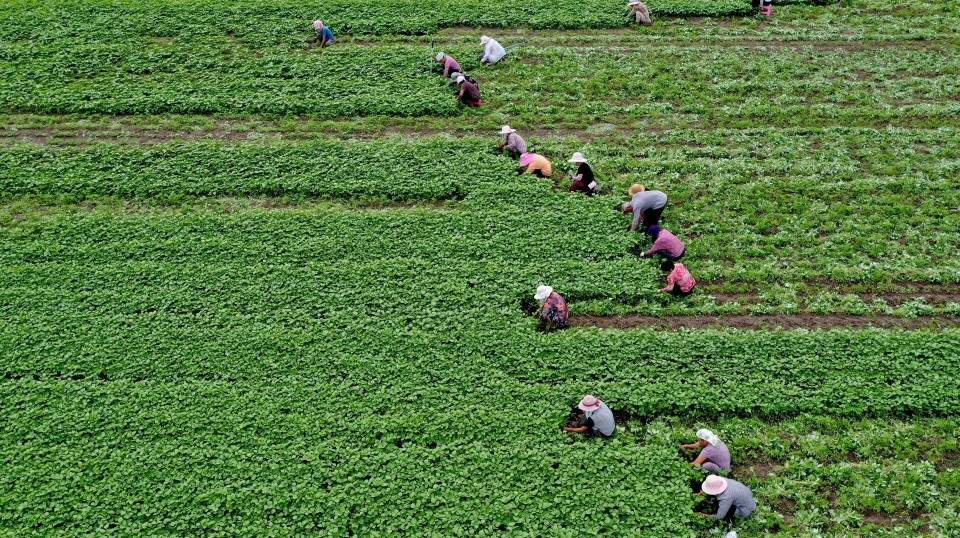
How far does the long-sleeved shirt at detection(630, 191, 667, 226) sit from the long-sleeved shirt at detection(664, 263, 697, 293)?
Answer: 1.93 m

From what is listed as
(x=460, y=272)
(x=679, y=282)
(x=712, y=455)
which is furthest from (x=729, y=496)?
(x=460, y=272)

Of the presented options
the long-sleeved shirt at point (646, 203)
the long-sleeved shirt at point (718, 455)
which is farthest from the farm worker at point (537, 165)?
the long-sleeved shirt at point (718, 455)

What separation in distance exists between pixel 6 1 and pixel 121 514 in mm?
23191

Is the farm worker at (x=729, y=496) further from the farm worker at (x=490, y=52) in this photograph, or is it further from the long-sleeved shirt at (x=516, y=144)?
the farm worker at (x=490, y=52)

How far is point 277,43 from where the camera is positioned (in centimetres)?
2611

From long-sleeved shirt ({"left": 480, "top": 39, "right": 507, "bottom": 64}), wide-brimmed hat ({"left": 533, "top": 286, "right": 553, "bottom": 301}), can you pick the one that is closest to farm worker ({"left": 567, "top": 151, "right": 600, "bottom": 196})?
wide-brimmed hat ({"left": 533, "top": 286, "right": 553, "bottom": 301})

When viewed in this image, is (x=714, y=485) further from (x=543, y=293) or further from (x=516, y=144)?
(x=516, y=144)

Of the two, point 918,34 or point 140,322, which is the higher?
point 918,34

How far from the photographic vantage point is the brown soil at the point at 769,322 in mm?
17094

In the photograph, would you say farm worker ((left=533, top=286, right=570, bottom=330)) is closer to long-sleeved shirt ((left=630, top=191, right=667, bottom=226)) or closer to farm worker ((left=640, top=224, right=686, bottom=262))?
farm worker ((left=640, top=224, right=686, bottom=262))

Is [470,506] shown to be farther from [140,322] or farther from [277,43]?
[277,43]

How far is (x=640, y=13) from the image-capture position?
27.2 metres

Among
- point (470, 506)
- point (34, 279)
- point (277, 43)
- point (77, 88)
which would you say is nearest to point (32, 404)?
point (34, 279)

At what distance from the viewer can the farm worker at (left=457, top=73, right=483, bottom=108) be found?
23.2 metres
